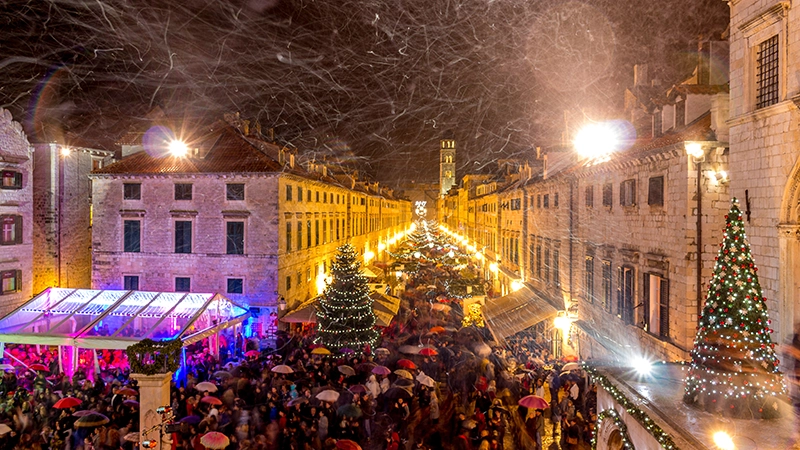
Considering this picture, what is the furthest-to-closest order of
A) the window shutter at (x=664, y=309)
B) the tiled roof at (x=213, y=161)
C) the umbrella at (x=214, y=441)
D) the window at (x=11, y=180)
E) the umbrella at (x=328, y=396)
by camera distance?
1. the tiled roof at (x=213, y=161)
2. the window at (x=11, y=180)
3. the umbrella at (x=328, y=396)
4. the window shutter at (x=664, y=309)
5. the umbrella at (x=214, y=441)

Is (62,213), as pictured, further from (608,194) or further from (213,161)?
(608,194)

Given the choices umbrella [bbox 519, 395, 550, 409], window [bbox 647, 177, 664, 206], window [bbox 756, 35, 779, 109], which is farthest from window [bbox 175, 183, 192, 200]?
window [bbox 756, 35, 779, 109]

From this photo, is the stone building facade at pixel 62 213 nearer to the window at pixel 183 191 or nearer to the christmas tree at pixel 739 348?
the window at pixel 183 191

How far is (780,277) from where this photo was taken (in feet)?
32.7

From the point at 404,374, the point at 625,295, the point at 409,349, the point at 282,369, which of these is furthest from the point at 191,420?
the point at 625,295

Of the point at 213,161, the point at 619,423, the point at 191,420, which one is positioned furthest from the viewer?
the point at 213,161

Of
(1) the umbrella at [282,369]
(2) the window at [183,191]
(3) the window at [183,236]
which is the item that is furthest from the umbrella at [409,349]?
(2) the window at [183,191]

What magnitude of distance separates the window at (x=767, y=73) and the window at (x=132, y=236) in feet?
93.7

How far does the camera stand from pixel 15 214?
27688 millimetres

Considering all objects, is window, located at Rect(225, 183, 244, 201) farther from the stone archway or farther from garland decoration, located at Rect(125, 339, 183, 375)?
the stone archway

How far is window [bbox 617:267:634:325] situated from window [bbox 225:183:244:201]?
Result: 777 inches

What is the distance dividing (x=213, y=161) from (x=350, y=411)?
18702 millimetres

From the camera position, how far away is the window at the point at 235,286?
1125 inches

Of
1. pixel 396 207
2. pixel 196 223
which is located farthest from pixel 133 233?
pixel 396 207
